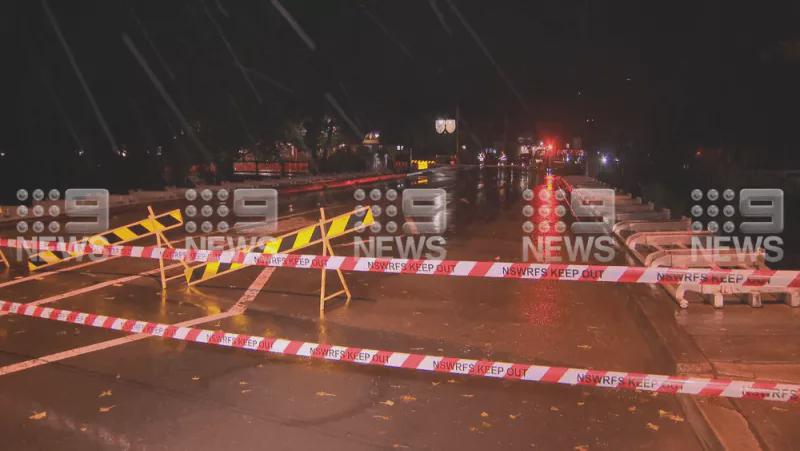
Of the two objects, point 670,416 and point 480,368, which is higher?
point 480,368

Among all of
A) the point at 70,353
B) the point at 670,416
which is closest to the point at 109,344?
the point at 70,353

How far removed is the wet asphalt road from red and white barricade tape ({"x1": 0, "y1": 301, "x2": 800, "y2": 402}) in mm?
211

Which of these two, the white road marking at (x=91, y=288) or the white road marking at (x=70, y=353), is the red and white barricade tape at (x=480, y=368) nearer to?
the white road marking at (x=70, y=353)

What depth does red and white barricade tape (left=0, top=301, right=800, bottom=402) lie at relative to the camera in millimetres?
4547

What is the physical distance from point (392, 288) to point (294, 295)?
4.76 ft

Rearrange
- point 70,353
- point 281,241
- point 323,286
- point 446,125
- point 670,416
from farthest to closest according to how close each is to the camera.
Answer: point 446,125, point 281,241, point 323,286, point 70,353, point 670,416

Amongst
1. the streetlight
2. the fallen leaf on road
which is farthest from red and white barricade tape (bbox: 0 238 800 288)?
the streetlight

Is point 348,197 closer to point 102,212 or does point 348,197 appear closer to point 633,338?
point 102,212

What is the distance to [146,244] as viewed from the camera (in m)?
14.6

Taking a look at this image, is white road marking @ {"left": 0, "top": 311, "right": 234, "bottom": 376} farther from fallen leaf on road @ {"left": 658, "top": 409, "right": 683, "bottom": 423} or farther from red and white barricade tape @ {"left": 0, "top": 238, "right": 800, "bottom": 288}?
fallen leaf on road @ {"left": 658, "top": 409, "right": 683, "bottom": 423}

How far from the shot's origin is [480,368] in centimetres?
539

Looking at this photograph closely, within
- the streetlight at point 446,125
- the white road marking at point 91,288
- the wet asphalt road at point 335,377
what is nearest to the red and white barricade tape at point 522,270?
the wet asphalt road at point 335,377

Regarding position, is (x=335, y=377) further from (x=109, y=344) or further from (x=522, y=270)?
(x=109, y=344)

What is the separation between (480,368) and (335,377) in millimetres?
1365
